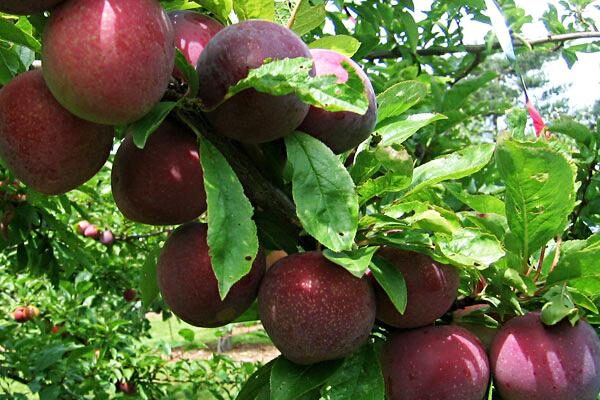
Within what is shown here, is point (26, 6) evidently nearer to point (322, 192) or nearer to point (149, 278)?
point (322, 192)

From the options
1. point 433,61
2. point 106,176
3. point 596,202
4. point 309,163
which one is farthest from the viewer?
point 106,176

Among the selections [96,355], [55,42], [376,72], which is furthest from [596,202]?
[96,355]

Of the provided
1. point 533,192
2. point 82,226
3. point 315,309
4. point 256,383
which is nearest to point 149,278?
point 256,383

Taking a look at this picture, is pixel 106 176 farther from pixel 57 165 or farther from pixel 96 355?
pixel 57 165

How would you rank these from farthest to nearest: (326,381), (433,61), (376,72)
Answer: (433,61)
(376,72)
(326,381)

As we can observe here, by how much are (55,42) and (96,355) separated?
90.4 inches

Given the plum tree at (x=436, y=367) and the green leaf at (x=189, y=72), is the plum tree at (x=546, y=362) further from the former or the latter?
the green leaf at (x=189, y=72)

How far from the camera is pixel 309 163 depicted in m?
0.72

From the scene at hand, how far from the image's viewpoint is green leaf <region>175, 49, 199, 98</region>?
0.68 meters

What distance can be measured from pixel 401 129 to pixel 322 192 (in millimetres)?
262

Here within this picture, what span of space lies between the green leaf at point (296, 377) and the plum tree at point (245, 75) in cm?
31

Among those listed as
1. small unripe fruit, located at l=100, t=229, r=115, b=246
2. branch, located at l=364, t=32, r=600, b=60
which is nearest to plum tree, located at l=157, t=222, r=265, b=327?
branch, located at l=364, t=32, r=600, b=60

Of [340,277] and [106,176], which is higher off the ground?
[340,277]

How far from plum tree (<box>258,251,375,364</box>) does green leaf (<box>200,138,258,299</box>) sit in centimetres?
10
